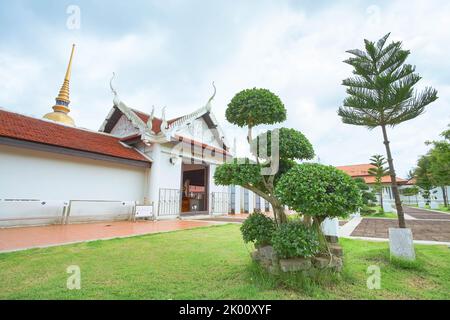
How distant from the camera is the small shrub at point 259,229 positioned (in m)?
3.19

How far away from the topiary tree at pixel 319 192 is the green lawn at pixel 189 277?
2.91ft

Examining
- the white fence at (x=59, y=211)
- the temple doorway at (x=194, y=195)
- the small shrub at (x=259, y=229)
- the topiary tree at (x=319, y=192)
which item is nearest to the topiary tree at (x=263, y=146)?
the small shrub at (x=259, y=229)

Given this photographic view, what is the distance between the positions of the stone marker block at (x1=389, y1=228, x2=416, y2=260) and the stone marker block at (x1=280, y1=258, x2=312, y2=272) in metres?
2.19

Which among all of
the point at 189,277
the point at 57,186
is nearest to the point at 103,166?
the point at 57,186

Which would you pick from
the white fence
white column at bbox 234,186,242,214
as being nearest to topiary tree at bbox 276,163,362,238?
the white fence

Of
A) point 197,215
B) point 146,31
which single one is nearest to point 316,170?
point 146,31

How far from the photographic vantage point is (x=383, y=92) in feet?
14.1

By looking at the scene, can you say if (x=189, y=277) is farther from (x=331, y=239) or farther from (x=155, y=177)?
(x=155, y=177)

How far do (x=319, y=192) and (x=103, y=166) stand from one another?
30.1 ft

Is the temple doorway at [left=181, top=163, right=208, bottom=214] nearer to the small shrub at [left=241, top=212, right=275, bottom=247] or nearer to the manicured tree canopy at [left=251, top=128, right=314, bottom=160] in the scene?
the small shrub at [left=241, top=212, right=275, bottom=247]

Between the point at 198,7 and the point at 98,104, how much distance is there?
8.69 meters

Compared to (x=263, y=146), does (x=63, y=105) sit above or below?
above

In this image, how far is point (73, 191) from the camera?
848cm
